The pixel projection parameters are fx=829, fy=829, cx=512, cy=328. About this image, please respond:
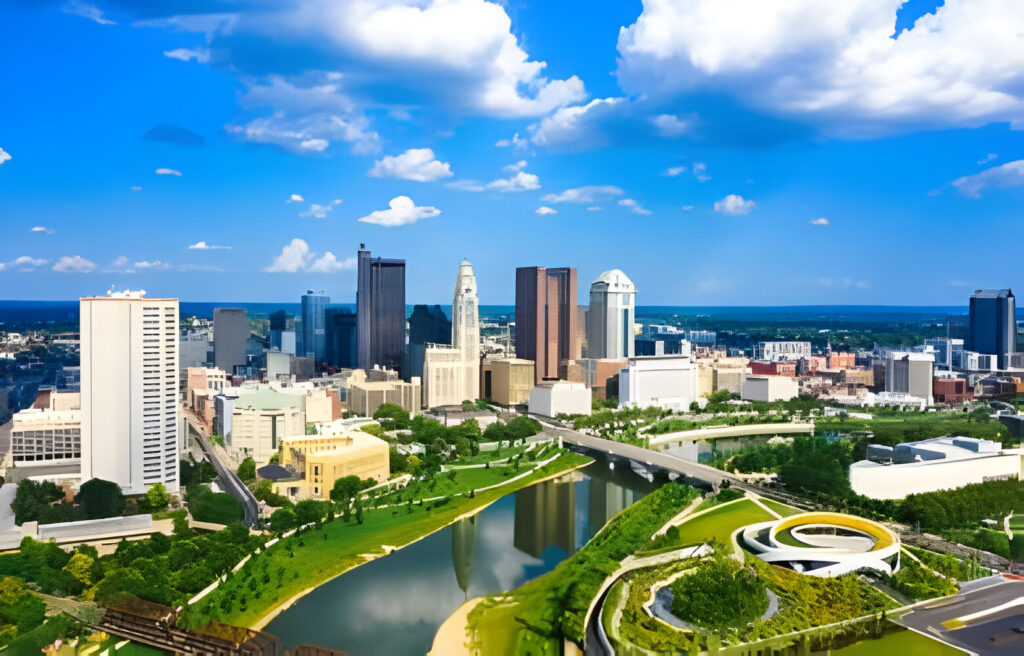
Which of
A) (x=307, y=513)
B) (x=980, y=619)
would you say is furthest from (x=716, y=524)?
(x=307, y=513)

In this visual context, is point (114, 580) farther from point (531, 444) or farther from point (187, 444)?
point (531, 444)

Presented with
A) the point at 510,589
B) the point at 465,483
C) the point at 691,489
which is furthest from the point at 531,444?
the point at 510,589

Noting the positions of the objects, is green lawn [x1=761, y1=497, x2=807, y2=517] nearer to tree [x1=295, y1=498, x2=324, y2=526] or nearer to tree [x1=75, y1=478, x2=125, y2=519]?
tree [x1=295, y1=498, x2=324, y2=526]

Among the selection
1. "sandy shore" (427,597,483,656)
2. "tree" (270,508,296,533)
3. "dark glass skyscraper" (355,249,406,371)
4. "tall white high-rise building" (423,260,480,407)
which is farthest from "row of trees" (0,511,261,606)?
"dark glass skyscraper" (355,249,406,371)

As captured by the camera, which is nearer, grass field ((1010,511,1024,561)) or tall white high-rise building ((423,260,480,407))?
grass field ((1010,511,1024,561))

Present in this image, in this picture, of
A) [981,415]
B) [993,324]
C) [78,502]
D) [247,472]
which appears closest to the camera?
[78,502]

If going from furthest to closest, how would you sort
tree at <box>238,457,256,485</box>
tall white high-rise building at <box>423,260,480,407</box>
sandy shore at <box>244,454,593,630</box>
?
tall white high-rise building at <box>423,260,480,407</box>
tree at <box>238,457,256,485</box>
sandy shore at <box>244,454,593,630</box>

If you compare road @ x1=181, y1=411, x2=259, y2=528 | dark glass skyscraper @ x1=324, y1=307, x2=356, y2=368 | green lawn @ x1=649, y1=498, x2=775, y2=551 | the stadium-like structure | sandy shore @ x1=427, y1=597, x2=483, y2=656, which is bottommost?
sandy shore @ x1=427, y1=597, x2=483, y2=656

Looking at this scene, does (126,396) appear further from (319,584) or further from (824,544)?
(824,544)

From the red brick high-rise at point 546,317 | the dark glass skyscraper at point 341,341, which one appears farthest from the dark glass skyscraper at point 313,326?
the red brick high-rise at point 546,317
